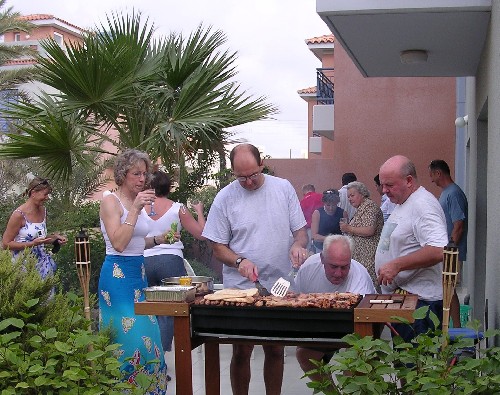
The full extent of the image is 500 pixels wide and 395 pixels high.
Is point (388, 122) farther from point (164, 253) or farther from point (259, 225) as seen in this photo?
point (259, 225)

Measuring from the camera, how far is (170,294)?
404 cm

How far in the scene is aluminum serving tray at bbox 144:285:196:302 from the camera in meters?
4.02

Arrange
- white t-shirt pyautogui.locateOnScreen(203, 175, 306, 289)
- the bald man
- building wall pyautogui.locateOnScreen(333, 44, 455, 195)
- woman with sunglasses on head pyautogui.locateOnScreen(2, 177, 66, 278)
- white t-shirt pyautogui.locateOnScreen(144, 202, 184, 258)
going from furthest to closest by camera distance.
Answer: building wall pyautogui.locateOnScreen(333, 44, 455, 195) < woman with sunglasses on head pyautogui.locateOnScreen(2, 177, 66, 278) < white t-shirt pyautogui.locateOnScreen(144, 202, 184, 258) < white t-shirt pyautogui.locateOnScreen(203, 175, 306, 289) < the bald man

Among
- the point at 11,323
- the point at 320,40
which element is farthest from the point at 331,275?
the point at 320,40

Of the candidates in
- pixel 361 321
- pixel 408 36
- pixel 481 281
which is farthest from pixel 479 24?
pixel 361 321

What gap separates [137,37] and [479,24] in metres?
3.85

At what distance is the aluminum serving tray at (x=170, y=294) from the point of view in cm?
402

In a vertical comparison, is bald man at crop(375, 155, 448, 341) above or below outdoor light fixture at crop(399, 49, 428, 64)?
below

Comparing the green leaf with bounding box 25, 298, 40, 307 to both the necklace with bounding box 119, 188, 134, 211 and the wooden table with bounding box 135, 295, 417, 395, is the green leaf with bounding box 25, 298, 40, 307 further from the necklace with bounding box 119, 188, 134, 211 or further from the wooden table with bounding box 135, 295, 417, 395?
the necklace with bounding box 119, 188, 134, 211

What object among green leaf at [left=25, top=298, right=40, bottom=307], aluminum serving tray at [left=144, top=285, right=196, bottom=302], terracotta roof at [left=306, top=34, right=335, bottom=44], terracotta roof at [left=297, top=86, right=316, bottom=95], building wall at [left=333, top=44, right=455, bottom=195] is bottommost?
aluminum serving tray at [left=144, top=285, right=196, bottom=302]

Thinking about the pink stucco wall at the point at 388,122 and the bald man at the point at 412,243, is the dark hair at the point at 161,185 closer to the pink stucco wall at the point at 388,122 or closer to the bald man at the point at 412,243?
the bald man at the point at 412,243

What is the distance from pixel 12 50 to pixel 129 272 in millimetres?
14974

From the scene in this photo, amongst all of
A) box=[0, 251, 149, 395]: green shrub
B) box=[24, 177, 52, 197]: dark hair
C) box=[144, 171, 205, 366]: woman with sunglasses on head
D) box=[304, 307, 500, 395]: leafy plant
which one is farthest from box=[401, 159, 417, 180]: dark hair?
box=[24, 177, 52, 197]: dark hair

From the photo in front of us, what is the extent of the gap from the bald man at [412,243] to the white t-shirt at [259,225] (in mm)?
601
